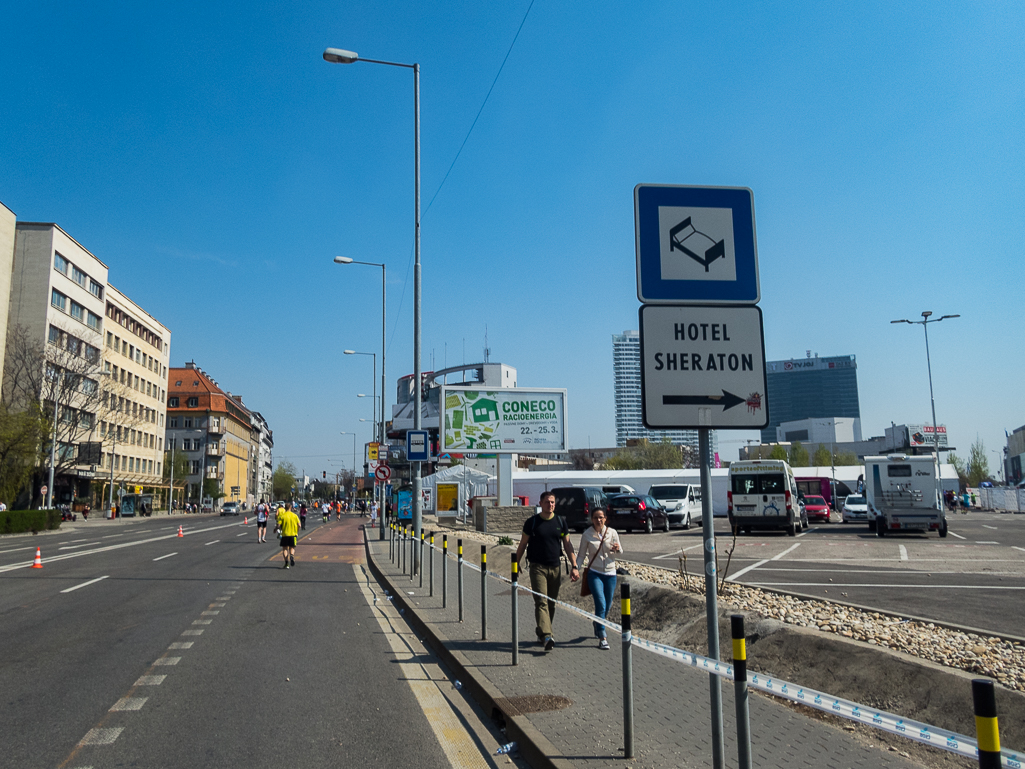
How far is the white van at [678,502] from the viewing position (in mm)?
37156

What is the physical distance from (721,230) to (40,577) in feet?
56.3

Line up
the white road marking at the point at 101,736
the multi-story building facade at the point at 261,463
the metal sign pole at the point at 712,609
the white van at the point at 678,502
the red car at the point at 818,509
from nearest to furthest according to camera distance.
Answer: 1. the metal sign pole at the point at 712,609
2. the white road marking at the point at 101,736
3. the white van at the point at 678,502
4. the red car at the point at 818,509
5. the multi-story building facade at the point at 261,463

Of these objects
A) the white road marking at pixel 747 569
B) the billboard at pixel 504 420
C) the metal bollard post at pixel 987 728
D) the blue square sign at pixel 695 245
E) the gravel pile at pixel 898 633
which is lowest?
the white road marking at pixel 747 569

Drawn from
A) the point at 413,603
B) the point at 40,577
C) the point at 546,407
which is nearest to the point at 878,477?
the point at 546,407

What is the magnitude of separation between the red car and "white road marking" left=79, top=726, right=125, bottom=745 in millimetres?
41250

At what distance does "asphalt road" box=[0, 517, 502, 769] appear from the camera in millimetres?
5398

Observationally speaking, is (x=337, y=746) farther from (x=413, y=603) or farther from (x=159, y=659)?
(x=413, y=603)

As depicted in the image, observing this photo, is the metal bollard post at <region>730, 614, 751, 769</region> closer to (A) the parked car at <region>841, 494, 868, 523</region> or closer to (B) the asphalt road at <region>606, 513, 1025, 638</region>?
(B) the asphalt road at <region>606, 513, 1025, 638</region>

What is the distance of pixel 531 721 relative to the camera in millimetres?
5637

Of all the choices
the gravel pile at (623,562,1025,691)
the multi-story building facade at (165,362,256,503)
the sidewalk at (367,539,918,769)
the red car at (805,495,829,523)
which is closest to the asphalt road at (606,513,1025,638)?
the gravel pile at (623,562,1025,691)

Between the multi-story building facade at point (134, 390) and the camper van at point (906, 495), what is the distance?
203 ft

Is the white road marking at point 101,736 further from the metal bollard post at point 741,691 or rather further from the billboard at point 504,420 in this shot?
the billboard at point 504,420

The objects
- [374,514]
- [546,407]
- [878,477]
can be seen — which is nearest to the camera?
[878,477]

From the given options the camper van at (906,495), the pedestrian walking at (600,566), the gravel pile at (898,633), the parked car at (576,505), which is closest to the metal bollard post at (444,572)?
the pedestrian walking at (600,566)
